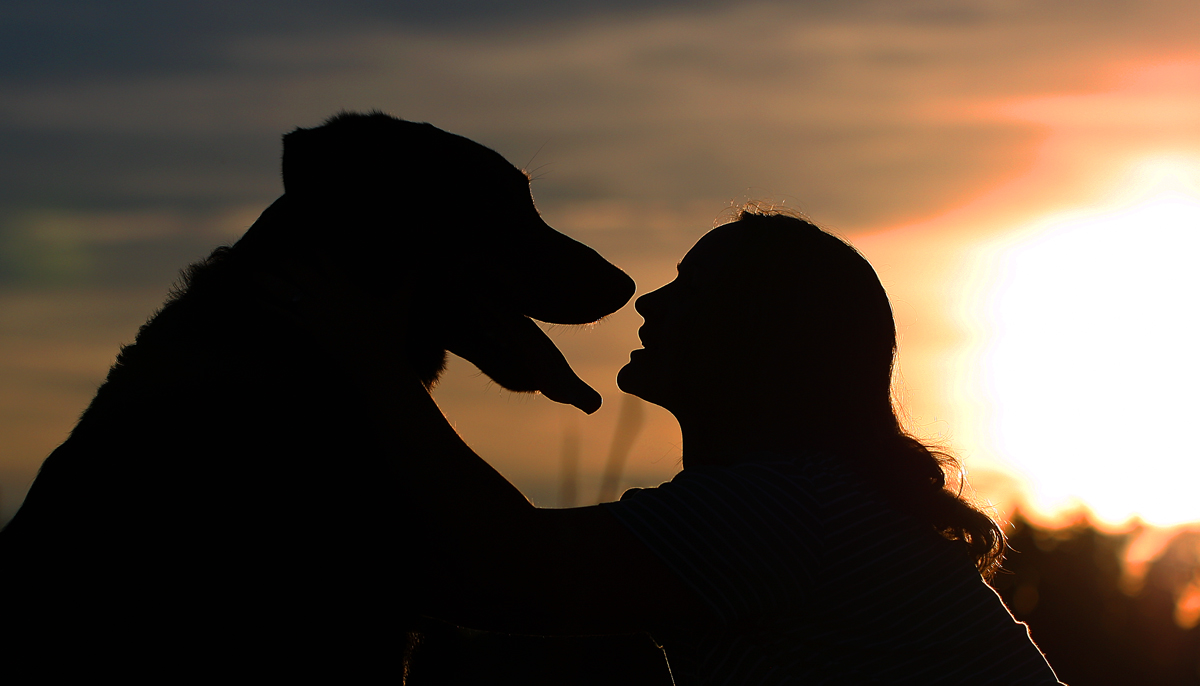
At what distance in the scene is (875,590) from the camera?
7.11 ft

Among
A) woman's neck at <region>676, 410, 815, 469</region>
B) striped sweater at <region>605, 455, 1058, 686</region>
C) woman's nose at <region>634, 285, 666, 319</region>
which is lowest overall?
striped sweater at <region>605, 455, 1058, 686</region>

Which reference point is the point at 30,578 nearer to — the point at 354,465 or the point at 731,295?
the point at 354,465

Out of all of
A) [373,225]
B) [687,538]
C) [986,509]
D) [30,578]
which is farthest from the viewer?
[373,225]

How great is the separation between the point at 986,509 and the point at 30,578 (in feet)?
7.17

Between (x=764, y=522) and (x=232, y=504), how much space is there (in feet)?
3.78

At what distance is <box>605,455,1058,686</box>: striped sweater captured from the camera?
6.59 ft

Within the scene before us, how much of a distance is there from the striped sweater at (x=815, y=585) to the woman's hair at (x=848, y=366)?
93 mm

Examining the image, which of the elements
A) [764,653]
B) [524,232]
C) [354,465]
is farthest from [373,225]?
[764,653]

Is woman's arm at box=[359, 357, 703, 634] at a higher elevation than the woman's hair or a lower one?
lower

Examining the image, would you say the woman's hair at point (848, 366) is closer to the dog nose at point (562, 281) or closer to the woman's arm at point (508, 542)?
the woman's arm at point (508, 542)

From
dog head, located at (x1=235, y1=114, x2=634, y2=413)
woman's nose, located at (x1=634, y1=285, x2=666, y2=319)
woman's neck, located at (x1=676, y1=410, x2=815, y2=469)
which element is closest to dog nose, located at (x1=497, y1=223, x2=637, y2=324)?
dog head, located at (x1=235, y1=114, x2=634, y2=413)

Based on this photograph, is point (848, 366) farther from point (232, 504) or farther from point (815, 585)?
point (232, 504)

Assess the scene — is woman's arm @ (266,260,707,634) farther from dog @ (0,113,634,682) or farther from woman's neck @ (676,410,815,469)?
woman's neck @ (676,410,815,469)

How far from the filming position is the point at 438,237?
10.3ft
